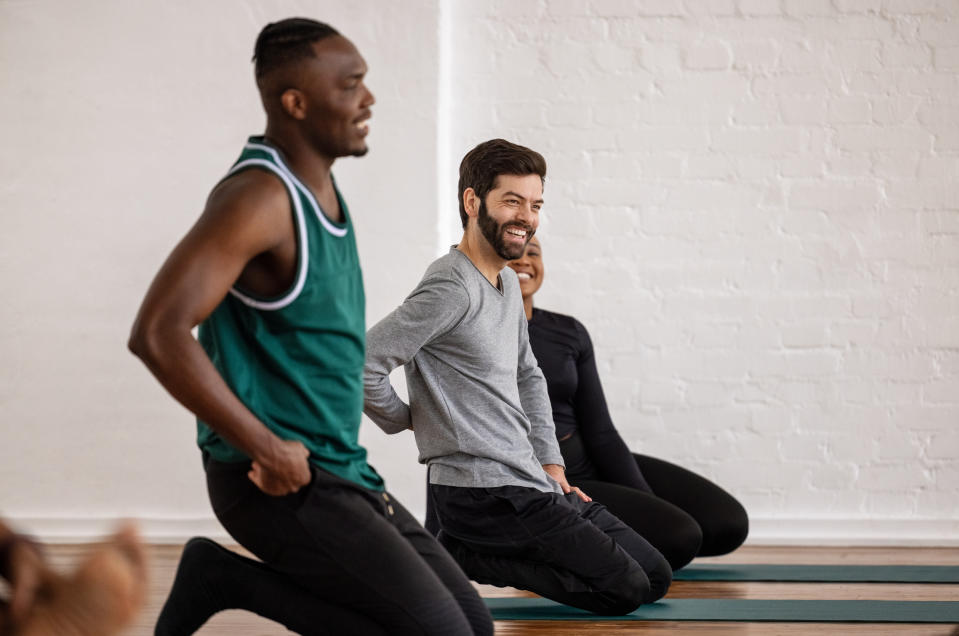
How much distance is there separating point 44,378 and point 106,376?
0.24 meters

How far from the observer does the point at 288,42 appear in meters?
1.55

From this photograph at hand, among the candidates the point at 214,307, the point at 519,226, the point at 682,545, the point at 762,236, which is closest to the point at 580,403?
the point at 682,545

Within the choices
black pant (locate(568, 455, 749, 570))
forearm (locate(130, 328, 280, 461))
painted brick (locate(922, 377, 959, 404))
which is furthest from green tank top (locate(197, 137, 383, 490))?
painted brick (locate(922, 377, 959, 404))

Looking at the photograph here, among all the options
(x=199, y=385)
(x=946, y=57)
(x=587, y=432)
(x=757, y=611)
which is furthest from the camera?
(x=946, y=57)

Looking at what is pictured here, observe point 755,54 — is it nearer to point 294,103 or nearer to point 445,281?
point 445,281

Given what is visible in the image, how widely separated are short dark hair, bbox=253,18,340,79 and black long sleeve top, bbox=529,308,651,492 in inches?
69.4

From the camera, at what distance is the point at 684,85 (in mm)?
3969

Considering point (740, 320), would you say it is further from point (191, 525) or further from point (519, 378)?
point (191, 525)

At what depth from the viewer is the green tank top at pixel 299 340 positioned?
1524mm

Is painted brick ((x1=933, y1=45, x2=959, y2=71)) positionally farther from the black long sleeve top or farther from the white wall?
the black long sleeve top

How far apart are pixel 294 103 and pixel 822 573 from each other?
252cm

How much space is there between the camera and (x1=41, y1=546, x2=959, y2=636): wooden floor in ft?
8.34

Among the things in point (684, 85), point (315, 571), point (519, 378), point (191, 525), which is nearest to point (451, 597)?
point (315, 571)

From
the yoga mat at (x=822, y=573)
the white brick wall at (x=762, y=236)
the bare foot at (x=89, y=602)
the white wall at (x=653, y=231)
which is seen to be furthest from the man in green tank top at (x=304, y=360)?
the white brick wall at (x=762, y=236)
